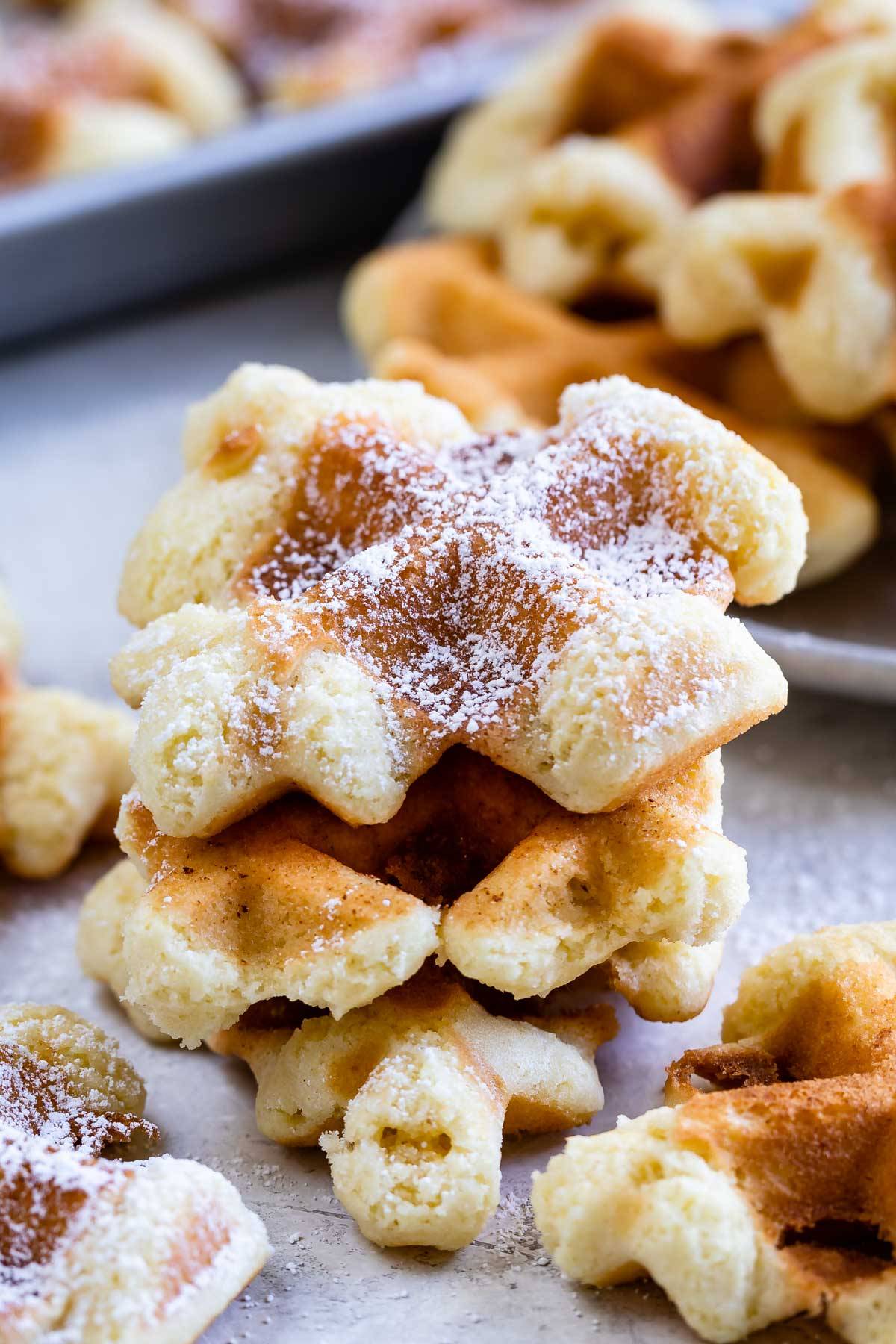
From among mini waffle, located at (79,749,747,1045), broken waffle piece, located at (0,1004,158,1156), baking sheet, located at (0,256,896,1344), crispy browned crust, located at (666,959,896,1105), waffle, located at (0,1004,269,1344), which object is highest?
mini waffle, located at (79,749,747,1045)

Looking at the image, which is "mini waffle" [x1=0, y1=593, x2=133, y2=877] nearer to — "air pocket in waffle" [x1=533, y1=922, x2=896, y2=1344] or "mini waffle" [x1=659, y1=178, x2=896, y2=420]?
"air pocket in waffle" [x1=533, y1=922, x2=896, y2=1344]

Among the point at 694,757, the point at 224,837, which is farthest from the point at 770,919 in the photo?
the point at 224,837

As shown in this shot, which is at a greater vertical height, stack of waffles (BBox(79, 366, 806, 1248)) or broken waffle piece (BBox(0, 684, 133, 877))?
stack of waffles (BBox(79, 366, 806, 1248))

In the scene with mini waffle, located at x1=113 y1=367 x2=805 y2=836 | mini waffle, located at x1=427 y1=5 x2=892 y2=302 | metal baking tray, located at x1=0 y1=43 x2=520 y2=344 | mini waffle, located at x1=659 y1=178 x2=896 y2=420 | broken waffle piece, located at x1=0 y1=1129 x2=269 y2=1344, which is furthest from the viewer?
metal baking tray, located at x1=0 y1=43 x2=520 y2=344

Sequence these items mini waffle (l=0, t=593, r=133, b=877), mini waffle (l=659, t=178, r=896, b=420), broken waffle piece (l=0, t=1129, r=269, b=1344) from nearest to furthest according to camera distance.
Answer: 1. broken waffle piece (l=0, t=1129, r=269, b=1344)
2. mini waffle (l=0, t=593, r=133, b=877)
3. mini waffle (l=659, t=178, r=896, b=420)

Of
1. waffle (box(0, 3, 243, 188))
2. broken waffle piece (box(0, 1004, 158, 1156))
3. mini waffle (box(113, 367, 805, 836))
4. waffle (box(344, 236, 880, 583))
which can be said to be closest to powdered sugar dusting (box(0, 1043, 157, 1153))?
broken waffle piece (box(0, 1004, 158, 1156))

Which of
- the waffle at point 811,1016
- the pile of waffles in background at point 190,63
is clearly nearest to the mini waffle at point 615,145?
the pile of waffles in background at point 190,63
